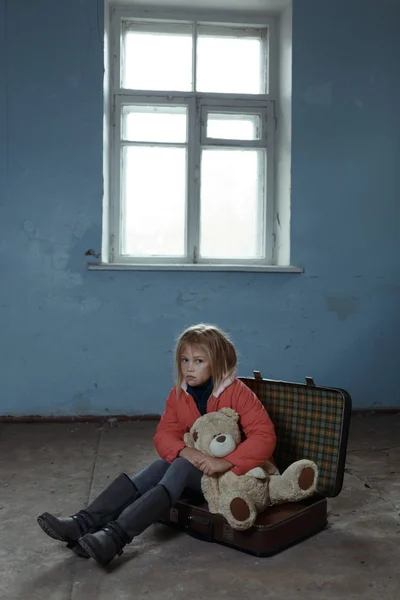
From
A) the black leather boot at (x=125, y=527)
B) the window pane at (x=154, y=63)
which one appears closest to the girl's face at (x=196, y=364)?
the black leather boot at (x=125, y=527)

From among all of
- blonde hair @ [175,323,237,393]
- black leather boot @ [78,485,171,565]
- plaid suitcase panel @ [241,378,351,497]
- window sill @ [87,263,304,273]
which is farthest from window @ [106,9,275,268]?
black leather boot @ [78,485,171,565]

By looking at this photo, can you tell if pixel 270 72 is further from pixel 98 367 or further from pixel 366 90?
pixel 98 367

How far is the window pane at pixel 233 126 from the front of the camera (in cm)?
387

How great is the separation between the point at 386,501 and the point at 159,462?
34.5 inches

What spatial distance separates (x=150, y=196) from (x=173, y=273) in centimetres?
53

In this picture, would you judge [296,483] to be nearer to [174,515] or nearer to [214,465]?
[214,465]

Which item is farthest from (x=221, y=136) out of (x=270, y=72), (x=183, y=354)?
(x=183, y=354)

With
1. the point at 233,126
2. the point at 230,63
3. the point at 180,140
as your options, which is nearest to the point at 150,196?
the point at 180,140

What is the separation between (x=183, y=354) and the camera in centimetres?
201

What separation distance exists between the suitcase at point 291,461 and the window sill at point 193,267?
4.55ft

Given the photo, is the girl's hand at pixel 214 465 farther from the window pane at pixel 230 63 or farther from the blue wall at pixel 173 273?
the window pane at pixel 230 63

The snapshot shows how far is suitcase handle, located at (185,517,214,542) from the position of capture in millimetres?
1880

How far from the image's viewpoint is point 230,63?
3.89 meters

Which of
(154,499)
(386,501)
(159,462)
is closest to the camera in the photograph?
(154,499)
